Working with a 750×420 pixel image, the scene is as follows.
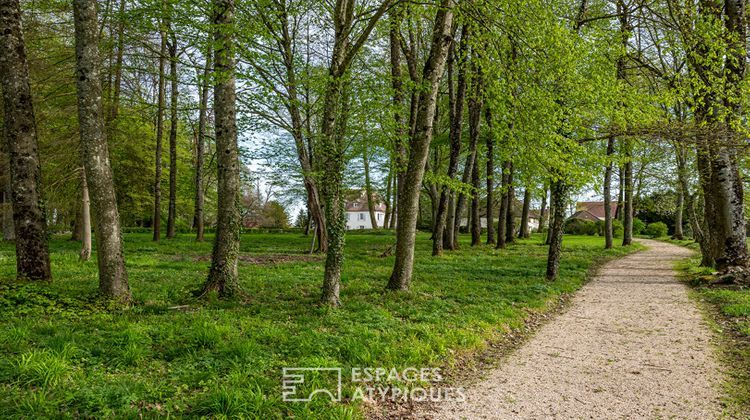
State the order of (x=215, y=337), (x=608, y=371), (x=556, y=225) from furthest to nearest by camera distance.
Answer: (x=556, y=225) < (x=608, y=371) < (x=215, y=337)

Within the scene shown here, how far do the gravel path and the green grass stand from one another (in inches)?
29.9

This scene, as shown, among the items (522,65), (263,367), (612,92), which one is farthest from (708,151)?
(263,367)

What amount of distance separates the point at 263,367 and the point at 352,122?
6.02 metres

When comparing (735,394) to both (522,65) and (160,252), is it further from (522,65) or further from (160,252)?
(160,252)

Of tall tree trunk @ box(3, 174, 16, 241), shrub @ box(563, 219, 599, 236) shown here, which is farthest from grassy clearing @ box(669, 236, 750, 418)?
shrub @ box(563, 219, 599, 236)

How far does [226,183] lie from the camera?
7406mm


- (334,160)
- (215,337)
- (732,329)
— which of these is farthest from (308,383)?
(732,329)

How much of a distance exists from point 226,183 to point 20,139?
11.5 ft

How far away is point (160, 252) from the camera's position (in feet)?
49.0

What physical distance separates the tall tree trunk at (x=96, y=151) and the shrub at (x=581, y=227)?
130ft

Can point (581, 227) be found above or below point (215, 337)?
above

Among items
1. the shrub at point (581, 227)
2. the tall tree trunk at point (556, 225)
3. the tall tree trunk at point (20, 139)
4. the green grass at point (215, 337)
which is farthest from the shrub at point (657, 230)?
the tall tree trunk at point (20, 139)

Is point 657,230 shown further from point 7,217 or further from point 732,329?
point 7,217

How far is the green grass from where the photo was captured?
357cm
